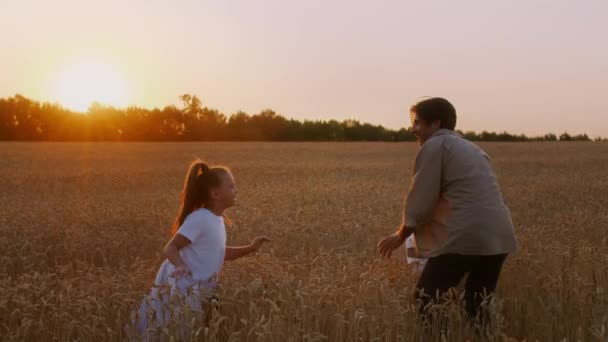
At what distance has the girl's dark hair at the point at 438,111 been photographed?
14.5ft

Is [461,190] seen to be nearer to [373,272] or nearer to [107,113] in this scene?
[373,272]

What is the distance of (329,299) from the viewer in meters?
4.39

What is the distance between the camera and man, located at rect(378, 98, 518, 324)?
430cm

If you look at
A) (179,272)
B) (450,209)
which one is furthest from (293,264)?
(450,209)

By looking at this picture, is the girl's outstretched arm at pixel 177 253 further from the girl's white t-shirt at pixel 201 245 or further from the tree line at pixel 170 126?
the tree line at pixel 170 126

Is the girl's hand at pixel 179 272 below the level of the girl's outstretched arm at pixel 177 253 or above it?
below

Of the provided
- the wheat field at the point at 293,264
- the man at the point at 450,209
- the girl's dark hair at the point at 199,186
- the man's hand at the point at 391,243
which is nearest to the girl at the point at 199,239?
the girl's dark hair at the point at 199,186

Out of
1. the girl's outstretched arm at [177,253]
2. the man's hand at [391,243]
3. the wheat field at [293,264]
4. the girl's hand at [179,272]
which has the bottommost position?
the wheat field at [293,264]

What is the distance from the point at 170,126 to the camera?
59.8 metres

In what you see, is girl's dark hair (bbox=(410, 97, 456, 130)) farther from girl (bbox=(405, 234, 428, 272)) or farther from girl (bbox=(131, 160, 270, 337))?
girl (bbox=(131, 160, 270, 337))

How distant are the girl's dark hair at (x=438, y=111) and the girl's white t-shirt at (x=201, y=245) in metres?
1.62

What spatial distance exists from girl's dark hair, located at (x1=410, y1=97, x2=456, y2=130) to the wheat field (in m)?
1.14

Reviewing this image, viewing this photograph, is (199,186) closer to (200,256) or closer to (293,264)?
(200,256)

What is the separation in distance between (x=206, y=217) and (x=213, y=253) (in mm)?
255
